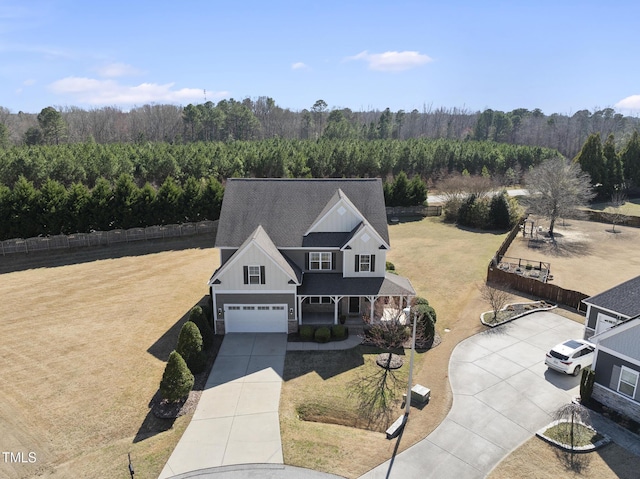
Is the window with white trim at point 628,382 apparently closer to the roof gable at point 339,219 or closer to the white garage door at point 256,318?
the roof gable at point 339,219

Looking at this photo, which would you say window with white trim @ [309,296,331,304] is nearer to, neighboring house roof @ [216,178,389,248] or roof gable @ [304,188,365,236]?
neighboring house roof @ [216,178,389,248]

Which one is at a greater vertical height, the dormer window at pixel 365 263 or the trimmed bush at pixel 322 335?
the dormer window at pixel 365 263

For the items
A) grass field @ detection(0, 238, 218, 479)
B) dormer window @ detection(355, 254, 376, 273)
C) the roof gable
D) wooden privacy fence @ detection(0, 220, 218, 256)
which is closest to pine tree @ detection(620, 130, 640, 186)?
the roof gable

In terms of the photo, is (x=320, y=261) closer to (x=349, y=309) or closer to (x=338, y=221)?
(x=338, y=221)

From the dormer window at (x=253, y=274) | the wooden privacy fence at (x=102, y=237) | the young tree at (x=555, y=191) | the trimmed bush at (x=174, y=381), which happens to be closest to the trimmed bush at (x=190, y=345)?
the trimmed bush at (x=174, y=381)

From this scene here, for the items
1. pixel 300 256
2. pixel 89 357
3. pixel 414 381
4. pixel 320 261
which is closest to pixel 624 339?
pixel 414 381

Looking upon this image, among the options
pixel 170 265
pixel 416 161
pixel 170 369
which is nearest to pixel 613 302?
pixel 170 369

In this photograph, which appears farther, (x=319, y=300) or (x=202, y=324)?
(x=319, y=300)

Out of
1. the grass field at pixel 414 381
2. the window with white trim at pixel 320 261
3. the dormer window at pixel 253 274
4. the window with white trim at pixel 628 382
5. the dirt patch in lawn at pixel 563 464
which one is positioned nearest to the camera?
the dirt patch in lawn at pixel 563 464
